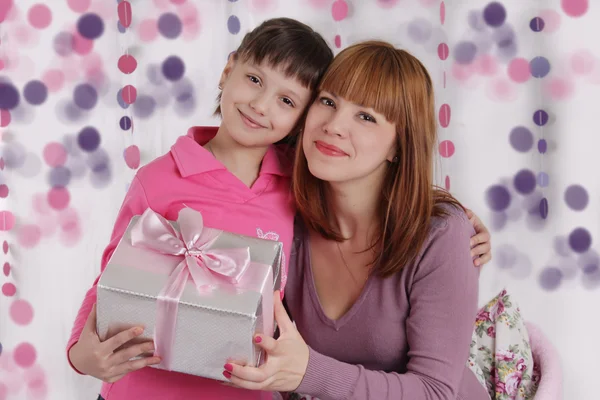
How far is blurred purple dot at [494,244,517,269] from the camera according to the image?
2203 mm

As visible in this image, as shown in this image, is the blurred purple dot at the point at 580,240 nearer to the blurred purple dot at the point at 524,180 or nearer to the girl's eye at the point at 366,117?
the blurred purple dot at the point at 524,180

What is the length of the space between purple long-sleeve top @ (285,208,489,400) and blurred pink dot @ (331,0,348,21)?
0.83m

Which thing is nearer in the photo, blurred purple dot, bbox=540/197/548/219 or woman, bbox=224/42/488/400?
woman, bbox=224/42/488/400

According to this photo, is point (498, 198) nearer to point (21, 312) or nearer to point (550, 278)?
point (550, 278)

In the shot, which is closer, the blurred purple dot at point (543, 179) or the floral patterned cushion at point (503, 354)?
the floral patterned cushion at point (503, 354)

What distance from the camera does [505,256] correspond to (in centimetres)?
221

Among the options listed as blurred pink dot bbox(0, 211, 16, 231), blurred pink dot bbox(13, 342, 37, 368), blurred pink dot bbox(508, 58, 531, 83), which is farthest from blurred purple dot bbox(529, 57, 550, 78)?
blurred pink dot bbox(13, 342, 37, 368)

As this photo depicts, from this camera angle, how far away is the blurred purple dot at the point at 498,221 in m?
2.18

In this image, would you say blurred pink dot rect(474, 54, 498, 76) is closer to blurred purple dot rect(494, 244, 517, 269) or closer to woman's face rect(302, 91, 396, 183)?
blurred purple dot rect(494, 244, 517, 269)

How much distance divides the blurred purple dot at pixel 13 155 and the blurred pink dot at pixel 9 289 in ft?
1.28

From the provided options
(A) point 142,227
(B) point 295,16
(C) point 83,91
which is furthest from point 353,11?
(A) point 142,227

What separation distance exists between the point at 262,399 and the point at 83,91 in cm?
122

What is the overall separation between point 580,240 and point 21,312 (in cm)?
183

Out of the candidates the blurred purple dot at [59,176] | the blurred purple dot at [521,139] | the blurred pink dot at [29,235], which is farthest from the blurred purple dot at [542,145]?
the blurred pink dot at [29,235]
